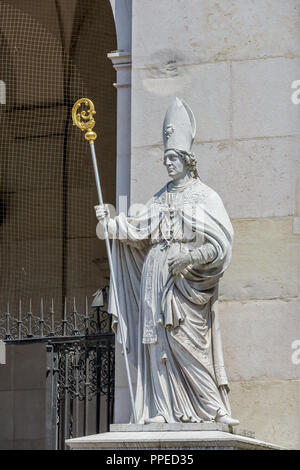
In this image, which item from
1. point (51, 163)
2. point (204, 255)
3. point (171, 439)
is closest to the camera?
point (171, 439)

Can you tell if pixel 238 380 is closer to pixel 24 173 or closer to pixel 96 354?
pixel 96 354

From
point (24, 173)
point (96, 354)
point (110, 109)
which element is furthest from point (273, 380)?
point (24, 173)

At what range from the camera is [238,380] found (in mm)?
11078

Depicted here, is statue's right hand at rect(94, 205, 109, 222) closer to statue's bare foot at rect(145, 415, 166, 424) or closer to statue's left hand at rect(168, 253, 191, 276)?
statue's left hand at rect(168, 253, 191, 276)

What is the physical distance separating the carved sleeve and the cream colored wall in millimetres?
845

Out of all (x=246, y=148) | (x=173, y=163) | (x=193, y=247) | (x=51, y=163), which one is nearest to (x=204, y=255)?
(x=193, y=247)

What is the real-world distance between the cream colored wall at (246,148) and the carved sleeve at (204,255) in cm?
84

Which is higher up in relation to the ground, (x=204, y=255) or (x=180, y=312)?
(x=204, y=255)

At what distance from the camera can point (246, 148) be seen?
11.4 metres

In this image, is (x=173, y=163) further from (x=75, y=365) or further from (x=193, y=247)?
(x=75, y=365)

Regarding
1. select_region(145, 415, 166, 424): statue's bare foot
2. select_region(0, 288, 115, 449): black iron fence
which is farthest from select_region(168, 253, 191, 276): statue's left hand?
select_region(0, 288, 115, 449): black iron fence

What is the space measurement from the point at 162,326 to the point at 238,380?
94 cm

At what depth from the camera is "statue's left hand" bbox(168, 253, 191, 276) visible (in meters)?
10.5

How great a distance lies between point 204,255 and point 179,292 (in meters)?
0.35
